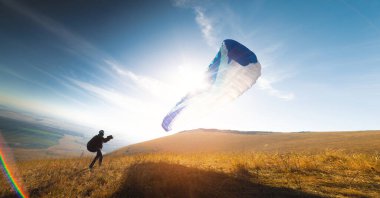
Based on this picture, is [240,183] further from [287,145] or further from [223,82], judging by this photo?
[287,145]

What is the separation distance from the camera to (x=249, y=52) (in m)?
11.2

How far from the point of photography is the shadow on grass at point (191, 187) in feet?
20.4

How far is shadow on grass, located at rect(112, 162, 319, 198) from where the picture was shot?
622cm

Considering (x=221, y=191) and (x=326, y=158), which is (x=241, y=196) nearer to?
(x=221, y=191)

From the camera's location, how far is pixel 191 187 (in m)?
6.84

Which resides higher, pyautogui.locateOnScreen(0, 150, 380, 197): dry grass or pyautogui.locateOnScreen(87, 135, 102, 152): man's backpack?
pyautogui.locateOnScreen(87, 135, 102, 152): man's backpack

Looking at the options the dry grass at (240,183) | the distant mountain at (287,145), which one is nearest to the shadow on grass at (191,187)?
the dry grass at (240,183)

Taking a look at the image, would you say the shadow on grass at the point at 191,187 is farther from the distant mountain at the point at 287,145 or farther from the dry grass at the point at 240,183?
the distant mountain at the point at 287,145

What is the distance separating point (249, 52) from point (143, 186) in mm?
7920

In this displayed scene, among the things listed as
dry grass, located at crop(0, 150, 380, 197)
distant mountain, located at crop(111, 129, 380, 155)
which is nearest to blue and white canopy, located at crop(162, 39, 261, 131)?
dry grass, located at crop(0, 150, 380, 197)

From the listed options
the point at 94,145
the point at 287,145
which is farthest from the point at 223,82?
the point at 287,145

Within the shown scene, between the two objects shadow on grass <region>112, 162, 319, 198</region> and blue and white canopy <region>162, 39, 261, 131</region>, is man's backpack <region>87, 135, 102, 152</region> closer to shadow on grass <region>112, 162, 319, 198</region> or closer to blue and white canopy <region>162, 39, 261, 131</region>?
blue and white canopy <region>162, 39, 261, 131</region>

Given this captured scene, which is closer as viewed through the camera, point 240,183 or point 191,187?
point 191,187

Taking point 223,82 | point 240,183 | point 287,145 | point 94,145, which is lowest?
point 240,183
